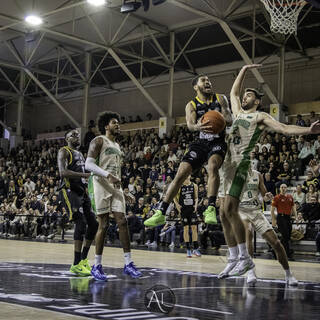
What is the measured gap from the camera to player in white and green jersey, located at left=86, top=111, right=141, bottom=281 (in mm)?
6691

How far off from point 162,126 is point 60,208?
22.5 ft

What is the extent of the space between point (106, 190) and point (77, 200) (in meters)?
0.60

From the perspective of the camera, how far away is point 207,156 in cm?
603

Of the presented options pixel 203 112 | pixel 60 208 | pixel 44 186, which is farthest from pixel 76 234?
pixel 44 186

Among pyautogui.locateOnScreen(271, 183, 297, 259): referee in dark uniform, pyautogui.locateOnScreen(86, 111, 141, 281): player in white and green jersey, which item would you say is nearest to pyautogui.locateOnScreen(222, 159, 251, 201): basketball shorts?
pyautogui.locateOnScreen(86, 111, 141, 281): player in white and green jersey

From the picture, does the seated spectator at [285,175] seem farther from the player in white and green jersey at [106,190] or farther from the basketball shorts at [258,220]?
the player in white and green jersey at [106,190]

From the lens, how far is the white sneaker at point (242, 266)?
6051 mm

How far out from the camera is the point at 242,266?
607 cm

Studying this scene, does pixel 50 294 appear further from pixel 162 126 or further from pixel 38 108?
pixel 38 108

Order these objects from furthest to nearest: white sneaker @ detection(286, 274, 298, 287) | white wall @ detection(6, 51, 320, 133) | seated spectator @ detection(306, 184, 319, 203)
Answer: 1. white wall @ detection(6, 51, 320, 133)
2. seated spectator @ detection(306, 184, 319, 203)
3. white sneaker @ detection(286, 274, 298, 287)

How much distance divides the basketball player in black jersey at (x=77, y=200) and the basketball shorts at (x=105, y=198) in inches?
12.4

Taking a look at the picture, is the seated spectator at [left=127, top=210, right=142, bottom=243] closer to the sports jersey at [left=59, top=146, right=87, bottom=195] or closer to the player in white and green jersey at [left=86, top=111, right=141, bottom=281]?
the sports jersey at [left=59, top=146, right=87, bottom=195]

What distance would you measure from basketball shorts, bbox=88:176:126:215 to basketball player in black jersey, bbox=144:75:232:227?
1015mm

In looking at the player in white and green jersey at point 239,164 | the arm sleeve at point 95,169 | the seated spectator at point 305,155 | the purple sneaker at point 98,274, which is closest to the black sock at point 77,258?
the purple sneaker at point 98,274
